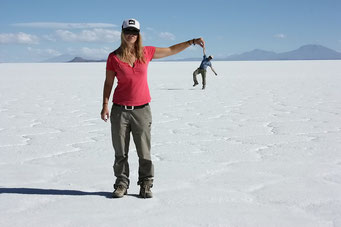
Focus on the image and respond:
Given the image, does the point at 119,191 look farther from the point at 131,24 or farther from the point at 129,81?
the point at 131,24

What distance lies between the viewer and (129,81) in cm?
283

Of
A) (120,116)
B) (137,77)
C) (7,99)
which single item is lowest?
(7,99)

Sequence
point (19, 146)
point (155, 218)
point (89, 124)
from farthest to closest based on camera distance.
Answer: point (89, 124) → point (19, 146) → point (155, 218)

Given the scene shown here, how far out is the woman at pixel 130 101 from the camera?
2811 mm

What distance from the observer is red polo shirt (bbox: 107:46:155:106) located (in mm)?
2808

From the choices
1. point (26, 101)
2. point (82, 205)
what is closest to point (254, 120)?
point (82, 205)

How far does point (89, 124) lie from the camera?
6152mm

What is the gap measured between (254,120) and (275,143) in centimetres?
167

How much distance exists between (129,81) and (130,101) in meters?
0.13

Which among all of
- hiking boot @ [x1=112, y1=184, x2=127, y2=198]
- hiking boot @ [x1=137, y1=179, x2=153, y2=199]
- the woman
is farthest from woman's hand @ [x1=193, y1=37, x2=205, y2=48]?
hiking boot @ [x1=112, y1=184, x2=127, y2=198]

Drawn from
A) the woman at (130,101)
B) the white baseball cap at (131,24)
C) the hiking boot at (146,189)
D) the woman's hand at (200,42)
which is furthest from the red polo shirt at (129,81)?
the hiking boot at (146,189)

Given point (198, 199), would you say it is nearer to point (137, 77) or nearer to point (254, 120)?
point (137, 77)

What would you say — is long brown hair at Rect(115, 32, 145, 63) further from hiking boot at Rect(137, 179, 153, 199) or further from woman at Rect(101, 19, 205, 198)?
hiking boot at Rect(137, 179, 153, 199)

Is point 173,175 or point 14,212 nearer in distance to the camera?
point 14,212
